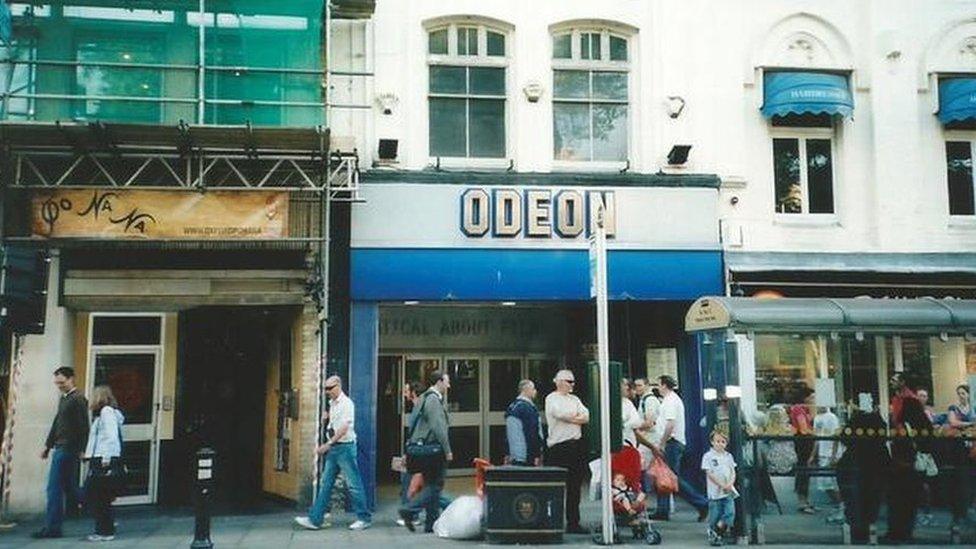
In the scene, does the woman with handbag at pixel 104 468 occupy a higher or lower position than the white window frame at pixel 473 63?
lower

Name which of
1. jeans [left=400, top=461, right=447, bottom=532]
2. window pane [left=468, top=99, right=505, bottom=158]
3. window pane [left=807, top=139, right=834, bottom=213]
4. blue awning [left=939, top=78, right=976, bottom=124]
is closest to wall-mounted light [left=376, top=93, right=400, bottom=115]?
window pane [left=468, top=99, right=505, bottom=158]

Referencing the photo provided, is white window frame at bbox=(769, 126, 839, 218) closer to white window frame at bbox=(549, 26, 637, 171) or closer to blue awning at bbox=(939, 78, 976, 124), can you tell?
blue awning at bbox=(939, 78, 976, 124)

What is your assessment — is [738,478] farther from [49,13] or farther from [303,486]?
[49,13]

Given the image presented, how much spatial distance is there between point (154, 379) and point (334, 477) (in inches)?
177

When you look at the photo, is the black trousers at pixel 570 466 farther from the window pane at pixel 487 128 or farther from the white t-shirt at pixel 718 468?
the window pane at pixel 487 128

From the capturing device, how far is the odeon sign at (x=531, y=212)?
14.1 metres

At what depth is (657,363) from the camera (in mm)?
15531

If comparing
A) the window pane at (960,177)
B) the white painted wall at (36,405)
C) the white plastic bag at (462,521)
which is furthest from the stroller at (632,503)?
the window pane at (960,177)

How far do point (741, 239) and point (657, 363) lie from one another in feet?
8.22

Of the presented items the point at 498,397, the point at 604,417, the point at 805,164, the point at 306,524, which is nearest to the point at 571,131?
the point at 805,164

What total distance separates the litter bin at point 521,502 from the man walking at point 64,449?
5.07 metres

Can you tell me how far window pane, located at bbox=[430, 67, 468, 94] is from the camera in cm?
1470

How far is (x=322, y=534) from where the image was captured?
11219mm

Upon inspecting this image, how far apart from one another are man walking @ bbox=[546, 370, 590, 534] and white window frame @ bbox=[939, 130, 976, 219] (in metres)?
8.23
